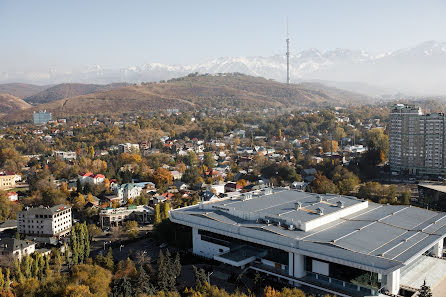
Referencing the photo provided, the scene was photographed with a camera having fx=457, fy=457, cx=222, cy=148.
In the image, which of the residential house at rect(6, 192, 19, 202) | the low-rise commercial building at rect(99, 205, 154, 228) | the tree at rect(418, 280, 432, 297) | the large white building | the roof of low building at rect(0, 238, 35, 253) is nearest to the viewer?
the tree at rect(418, 280, 432, 297)

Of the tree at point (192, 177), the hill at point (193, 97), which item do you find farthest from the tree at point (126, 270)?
the hill at point (193, 97)

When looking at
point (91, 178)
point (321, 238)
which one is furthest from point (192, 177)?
point (321, 238)

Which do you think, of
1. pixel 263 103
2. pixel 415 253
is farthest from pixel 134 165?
pixel 263 103

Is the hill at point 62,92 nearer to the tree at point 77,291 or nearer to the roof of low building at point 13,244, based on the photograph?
the roof of low building at point 13,244

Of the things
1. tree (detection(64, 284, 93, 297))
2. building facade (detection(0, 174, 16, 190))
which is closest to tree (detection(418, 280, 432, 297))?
tree (detection(64, 284, 93, 297))

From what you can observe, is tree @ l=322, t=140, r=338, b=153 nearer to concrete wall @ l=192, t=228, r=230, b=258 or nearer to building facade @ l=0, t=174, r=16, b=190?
concrete wall @ l=192, t=228, r=230, b=258

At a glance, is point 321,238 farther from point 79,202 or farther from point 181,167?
point 181,167
